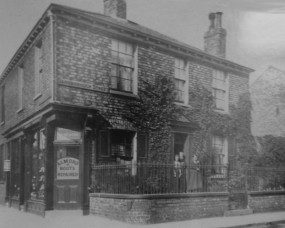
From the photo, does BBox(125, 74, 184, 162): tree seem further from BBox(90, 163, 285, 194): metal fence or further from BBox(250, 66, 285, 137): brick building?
BBox(250, 66, 285, 137): brick building

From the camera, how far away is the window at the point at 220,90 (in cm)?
1456

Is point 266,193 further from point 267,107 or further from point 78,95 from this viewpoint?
point 78,95

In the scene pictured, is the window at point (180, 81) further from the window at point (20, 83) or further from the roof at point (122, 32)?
the window at point (20, 83)

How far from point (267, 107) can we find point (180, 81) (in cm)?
405

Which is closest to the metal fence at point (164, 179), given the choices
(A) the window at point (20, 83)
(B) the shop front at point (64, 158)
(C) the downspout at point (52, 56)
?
(B) the shop front at point (64, 158)

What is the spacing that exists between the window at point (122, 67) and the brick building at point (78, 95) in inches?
1.2

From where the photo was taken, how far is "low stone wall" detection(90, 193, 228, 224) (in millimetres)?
8711

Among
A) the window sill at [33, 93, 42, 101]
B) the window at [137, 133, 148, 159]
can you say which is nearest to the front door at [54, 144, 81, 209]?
the window sill at [33, 93, 42, 101]

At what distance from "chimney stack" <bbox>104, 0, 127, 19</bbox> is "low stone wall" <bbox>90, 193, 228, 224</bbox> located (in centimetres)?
613

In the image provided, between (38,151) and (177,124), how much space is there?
14.8ft

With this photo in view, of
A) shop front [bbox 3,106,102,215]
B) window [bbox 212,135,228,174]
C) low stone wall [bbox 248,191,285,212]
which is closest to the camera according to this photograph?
shop front [bbox 3,106,102,215]

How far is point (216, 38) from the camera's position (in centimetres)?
1591

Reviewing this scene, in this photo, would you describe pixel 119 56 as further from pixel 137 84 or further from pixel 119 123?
pixel 119 123

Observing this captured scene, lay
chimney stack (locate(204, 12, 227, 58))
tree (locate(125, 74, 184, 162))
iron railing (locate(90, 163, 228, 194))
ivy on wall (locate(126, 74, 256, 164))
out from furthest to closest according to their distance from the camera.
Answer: chimney stack (locate(204, 12, 227, 58)) < ivy on wall (locate(126, 74, 256, 164)) < tree (locate(125, 74, 184, 162)) < iron railing (locate(90, 163, 228, 194))
